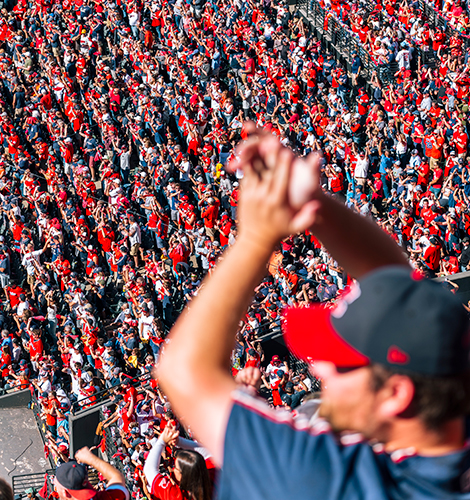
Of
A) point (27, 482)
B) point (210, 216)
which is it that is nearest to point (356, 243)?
point (27, 482)

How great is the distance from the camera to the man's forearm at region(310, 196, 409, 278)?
1.69 metres

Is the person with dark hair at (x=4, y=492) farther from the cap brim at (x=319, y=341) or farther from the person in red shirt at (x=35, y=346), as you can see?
the person in red shirt at (x=35, y=346)

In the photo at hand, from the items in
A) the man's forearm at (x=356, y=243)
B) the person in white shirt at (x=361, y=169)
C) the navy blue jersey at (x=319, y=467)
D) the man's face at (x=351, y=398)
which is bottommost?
the person in white shirt at (x=361, y=169)

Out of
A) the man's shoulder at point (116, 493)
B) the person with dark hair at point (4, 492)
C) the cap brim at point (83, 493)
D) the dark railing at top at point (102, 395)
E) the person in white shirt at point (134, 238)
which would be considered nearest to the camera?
the person with dark hair at point (4, 492)

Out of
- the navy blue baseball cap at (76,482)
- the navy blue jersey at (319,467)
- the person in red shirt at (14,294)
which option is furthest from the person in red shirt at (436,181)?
the navy blue jersey at (319,467)

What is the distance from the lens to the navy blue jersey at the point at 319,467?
140cm

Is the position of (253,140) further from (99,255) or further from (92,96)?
(92,96)

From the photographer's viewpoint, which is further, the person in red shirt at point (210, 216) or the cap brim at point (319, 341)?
the person in red shirt at point (210, 216)

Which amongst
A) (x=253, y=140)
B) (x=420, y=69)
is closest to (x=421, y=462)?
(x=253, y=140)

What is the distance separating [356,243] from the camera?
1.74 metres

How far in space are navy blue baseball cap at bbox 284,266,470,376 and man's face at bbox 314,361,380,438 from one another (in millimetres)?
20

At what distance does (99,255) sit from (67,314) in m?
1.62

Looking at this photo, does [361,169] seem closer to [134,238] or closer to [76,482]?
[134,238]

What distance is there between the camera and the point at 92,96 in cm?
1905
